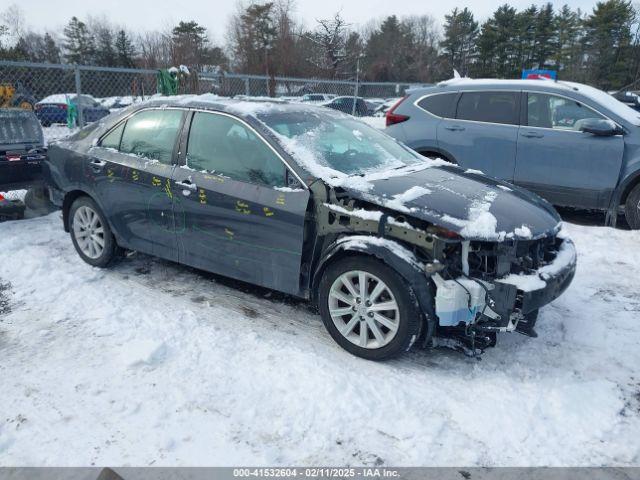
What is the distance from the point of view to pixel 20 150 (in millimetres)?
6176

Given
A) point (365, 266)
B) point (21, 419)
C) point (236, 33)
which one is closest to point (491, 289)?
point (365, 266)

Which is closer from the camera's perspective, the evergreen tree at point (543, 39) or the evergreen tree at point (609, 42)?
the evergreen tree at point (609, 42)

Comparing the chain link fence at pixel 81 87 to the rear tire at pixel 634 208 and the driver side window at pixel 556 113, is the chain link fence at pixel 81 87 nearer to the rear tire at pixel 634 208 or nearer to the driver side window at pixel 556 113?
the driver side window at pixel 556 113

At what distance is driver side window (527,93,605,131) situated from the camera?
6258 millimetres

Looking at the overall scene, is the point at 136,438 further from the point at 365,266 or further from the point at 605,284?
the point at 605,284

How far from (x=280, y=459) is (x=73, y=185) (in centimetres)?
A: 378

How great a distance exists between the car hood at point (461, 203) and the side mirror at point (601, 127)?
269cm

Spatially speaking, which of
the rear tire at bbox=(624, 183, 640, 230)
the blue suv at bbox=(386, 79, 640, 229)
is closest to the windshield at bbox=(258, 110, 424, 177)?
the blue suv at bbox=(386, 79, 640, 229)

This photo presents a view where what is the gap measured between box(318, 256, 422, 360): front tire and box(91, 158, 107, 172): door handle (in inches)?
103

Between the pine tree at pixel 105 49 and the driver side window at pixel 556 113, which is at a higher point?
the pine tree at pixel 105 49

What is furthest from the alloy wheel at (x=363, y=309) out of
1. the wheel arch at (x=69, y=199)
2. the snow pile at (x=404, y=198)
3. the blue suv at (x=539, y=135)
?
the blue suv at (x=539, y=135)

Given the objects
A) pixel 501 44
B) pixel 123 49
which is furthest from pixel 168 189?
pixel 501 44

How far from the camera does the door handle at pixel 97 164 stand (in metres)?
4.70

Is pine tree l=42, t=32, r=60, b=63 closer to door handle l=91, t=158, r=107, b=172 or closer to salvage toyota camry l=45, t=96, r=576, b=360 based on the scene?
door handle l=91, t=158, r=107, b=172
